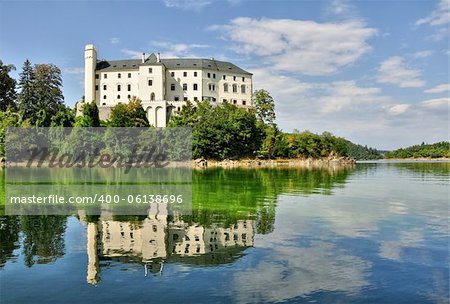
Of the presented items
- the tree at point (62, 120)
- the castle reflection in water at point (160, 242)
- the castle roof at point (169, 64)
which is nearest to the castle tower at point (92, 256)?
the castle reflection in water at point (160, 242)

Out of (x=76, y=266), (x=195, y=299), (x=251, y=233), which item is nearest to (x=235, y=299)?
(x=195, y=299)

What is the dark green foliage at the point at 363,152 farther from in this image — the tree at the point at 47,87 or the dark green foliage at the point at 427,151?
the tree at the point at 47,87

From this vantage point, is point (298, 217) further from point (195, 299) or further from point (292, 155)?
point (292, 155)

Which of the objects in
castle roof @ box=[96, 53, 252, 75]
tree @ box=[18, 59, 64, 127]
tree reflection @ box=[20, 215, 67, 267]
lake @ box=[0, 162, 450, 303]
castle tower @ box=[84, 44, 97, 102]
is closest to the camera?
lake @ box=[0, 162, 450, 303]

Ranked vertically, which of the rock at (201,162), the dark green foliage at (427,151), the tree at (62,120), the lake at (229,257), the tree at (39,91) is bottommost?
the lake at (229,257)

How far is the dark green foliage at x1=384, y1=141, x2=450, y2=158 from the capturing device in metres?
124

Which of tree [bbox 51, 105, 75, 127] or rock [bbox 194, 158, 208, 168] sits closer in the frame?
rock [bbox 194, 158, 208, 168]

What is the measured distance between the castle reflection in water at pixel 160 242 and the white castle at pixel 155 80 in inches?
2658

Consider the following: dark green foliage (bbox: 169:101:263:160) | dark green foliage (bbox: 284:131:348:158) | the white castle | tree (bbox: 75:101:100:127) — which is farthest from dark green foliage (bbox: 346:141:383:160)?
tree (bbox: 75:101:100:127)

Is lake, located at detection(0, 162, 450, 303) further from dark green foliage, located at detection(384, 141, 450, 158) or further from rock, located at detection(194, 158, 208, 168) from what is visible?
dark green foliage, located at detection(384, 141, 450, 158)

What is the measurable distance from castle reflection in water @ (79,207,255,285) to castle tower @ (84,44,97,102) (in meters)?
73.7

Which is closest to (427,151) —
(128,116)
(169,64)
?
(169,64)

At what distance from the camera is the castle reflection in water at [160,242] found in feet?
29.3

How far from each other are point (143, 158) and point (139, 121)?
9203 millimetres
